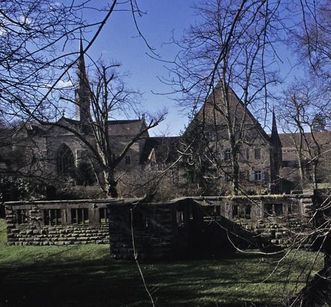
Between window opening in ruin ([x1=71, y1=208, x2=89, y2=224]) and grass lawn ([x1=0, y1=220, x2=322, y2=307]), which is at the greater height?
window opening in ruin ([x1=71, y1=208, x2=89, y2=224])

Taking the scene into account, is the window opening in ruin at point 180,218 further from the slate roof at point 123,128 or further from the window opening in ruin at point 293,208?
the slate roof at point 123,128

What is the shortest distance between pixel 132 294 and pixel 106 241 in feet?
24.5

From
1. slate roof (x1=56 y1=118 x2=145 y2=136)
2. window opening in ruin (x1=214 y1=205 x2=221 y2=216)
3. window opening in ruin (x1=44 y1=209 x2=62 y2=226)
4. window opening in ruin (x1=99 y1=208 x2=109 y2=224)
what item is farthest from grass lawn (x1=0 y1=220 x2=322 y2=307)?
slate roof (x1=56 y1=118 x2=145 y2=136)

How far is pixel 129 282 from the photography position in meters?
10.8

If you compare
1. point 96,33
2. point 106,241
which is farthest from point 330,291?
point 106,241

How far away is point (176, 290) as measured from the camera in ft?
32.0

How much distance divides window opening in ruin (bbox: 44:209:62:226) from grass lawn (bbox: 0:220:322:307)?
2.36 metres

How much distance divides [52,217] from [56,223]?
0.26 m

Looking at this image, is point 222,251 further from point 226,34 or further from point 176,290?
point 226,34

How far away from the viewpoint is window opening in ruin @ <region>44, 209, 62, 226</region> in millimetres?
17553

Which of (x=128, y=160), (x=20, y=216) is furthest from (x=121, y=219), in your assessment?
(x=128, y=160)

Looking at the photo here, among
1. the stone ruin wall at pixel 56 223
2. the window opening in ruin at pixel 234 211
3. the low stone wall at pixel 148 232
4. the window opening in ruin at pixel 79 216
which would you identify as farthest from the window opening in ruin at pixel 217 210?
the window opening in ruin at pixel 79 216

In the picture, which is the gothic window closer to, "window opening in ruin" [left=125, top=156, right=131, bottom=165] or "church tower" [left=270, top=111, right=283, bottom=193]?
"church tower" [left=270, top=111, right=283, bottom=193]

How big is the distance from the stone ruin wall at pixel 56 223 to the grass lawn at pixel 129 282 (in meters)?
1.84
